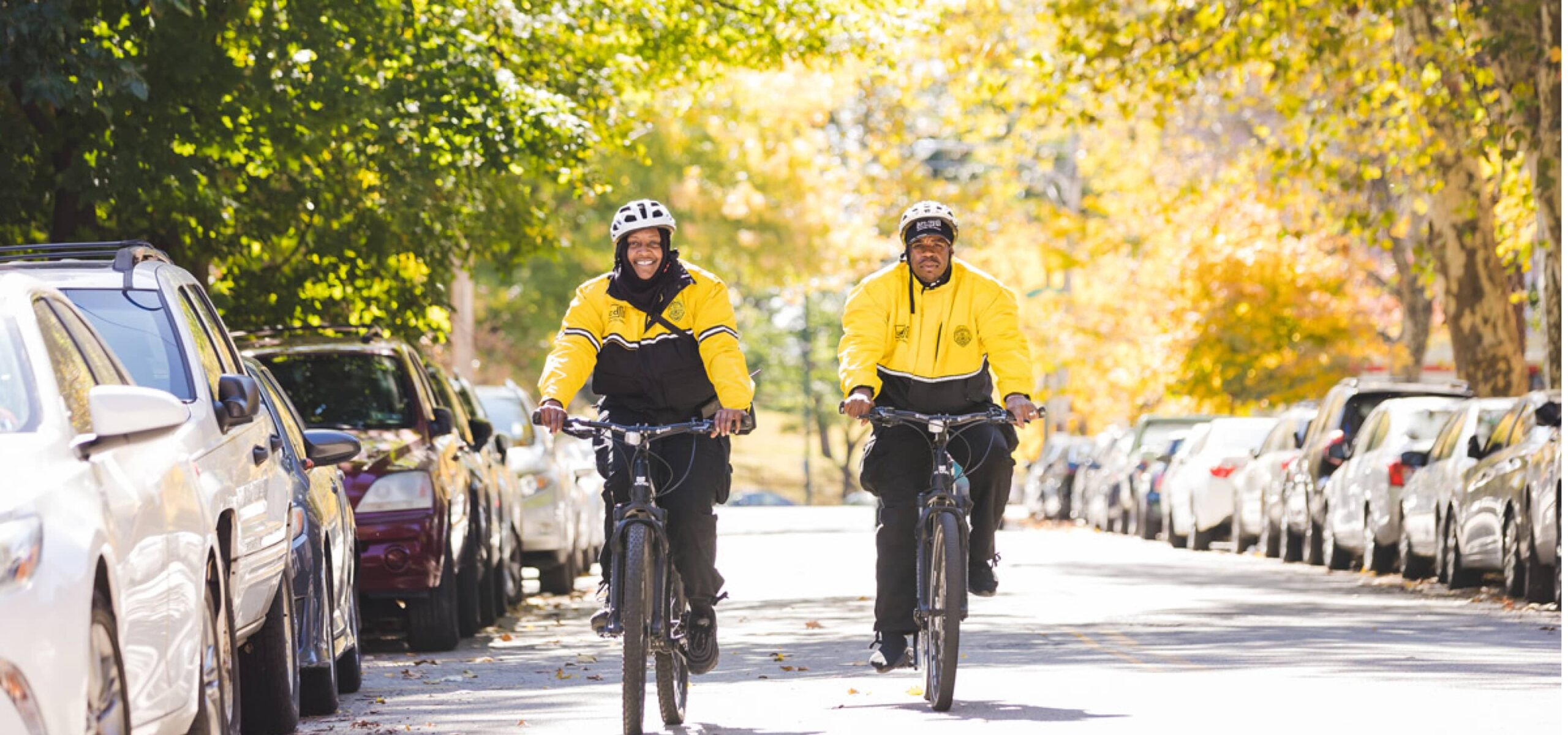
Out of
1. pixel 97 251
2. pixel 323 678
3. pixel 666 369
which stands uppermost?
pixel 97 251

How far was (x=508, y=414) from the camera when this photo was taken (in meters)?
23.3

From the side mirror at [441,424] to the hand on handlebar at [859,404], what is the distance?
4.98m

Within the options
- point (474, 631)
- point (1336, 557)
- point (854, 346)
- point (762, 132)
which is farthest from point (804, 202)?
point (854, 346)

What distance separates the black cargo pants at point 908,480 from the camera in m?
10.8

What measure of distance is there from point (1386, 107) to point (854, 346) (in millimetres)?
21074

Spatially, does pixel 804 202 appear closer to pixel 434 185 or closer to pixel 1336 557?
pixel 1336 557

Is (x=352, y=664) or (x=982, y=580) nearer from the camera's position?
(x=982, y=580)

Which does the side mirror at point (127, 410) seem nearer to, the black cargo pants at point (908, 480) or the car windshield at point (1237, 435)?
the black cargo pants at point (908, 480)

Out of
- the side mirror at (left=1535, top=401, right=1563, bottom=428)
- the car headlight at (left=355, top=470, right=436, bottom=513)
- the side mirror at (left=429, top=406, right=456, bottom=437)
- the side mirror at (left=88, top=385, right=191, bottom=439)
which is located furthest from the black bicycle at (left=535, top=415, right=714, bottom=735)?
the side mirror at (left=1535, top=401, right=1563, bottom=428)

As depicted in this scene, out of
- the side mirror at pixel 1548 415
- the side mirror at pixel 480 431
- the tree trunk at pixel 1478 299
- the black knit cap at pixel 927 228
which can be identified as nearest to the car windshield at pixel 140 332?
the black knit cap at pixel 927 228

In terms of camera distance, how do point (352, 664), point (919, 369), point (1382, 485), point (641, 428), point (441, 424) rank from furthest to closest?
point (1382, 485), point (441, 424), point (352, 664), point (919, 369), point (641, 428)

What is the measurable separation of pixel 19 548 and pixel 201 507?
6.91 feet

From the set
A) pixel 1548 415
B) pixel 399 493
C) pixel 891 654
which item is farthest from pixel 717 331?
pixel 1548 415

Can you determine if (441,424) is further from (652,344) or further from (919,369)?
(652,344)
